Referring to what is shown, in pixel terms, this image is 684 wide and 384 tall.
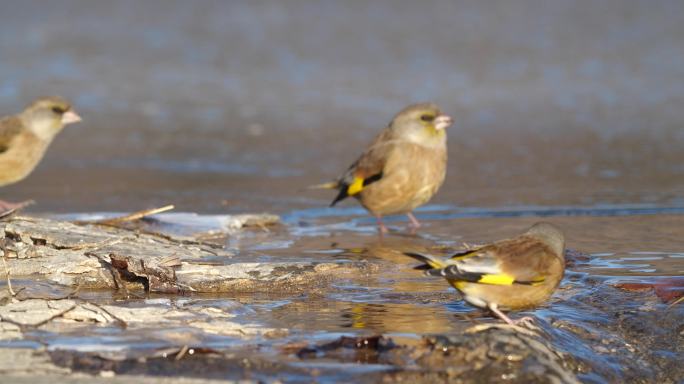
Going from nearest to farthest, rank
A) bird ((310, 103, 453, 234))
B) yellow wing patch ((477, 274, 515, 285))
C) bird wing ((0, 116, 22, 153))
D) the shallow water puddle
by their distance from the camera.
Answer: the shallow water puddle → yellow wing patch ((477, 274, 515, 285)) → bird wing ((0, 116, 22, 153)) → bird ((310, 103, 453, 234))

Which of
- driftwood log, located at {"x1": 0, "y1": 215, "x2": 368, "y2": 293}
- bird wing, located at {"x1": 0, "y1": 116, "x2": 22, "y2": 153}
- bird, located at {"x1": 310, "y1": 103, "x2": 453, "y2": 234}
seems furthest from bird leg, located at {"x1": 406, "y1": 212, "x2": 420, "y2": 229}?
bird wing, located at {"x1": 0, "y1": 116, "x2": 22, "y2": 153}

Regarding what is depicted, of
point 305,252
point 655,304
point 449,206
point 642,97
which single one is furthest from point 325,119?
point 655,304

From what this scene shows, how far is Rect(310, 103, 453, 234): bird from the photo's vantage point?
9.23 metres

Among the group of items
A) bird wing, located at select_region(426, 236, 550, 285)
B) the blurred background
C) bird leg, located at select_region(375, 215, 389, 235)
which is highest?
the blurred background

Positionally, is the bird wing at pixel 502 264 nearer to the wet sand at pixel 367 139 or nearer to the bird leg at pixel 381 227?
the wet sand at pixel 367 139

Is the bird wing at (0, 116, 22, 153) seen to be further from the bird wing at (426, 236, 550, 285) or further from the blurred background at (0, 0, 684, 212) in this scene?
the bird wing at (426, 236, 550, 285)

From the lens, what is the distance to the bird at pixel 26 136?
29.7 ft

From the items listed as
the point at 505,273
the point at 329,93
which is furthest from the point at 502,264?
the point at 329,93

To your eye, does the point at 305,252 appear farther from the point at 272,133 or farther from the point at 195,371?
the point at 272,133

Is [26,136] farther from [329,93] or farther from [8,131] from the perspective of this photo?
[329,93]

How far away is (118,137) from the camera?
47.5 ft

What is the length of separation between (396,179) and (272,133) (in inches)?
227

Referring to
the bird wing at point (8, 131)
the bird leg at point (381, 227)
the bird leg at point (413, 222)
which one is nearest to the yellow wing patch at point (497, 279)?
the bird leg at point (381, 227)

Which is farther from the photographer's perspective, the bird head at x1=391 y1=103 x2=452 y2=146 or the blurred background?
the blurred background
